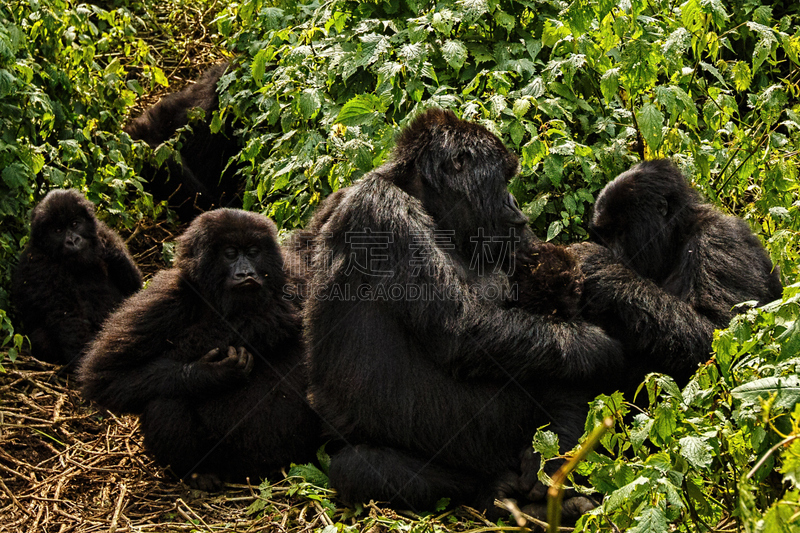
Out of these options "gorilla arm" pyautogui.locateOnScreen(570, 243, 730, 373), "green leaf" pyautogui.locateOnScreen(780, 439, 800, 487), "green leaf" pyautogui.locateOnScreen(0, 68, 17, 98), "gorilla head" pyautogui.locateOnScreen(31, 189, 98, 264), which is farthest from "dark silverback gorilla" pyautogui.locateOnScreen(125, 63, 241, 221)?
"green leaf" pyautogui.locateOnScreen(780, 439, 800, 487)

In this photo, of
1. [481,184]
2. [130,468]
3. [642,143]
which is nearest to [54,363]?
[130,468]

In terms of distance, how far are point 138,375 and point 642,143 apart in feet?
9.60

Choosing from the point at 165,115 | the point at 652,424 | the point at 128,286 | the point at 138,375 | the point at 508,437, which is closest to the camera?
the point at 652,424

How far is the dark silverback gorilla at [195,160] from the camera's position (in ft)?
22.3

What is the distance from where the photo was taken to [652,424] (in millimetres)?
2562

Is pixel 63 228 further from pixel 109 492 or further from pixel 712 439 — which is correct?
pixel 712 439

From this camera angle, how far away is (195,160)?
6895 millimetres

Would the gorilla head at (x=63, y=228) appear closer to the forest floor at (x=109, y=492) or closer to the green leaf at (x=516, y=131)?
the forest floor at (x=109, y=492)

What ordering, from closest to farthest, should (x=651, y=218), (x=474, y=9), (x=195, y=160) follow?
(x=651, y=218) → (x=474, y=9) → (x=195, y=160)

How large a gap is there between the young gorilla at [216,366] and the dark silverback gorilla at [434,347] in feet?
1.32

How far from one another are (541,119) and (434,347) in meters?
1.84

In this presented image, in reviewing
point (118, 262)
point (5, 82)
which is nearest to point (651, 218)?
point (118, 262)

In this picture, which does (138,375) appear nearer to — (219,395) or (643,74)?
(219,395)

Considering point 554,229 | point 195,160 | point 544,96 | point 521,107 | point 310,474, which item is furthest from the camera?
point 195,160
